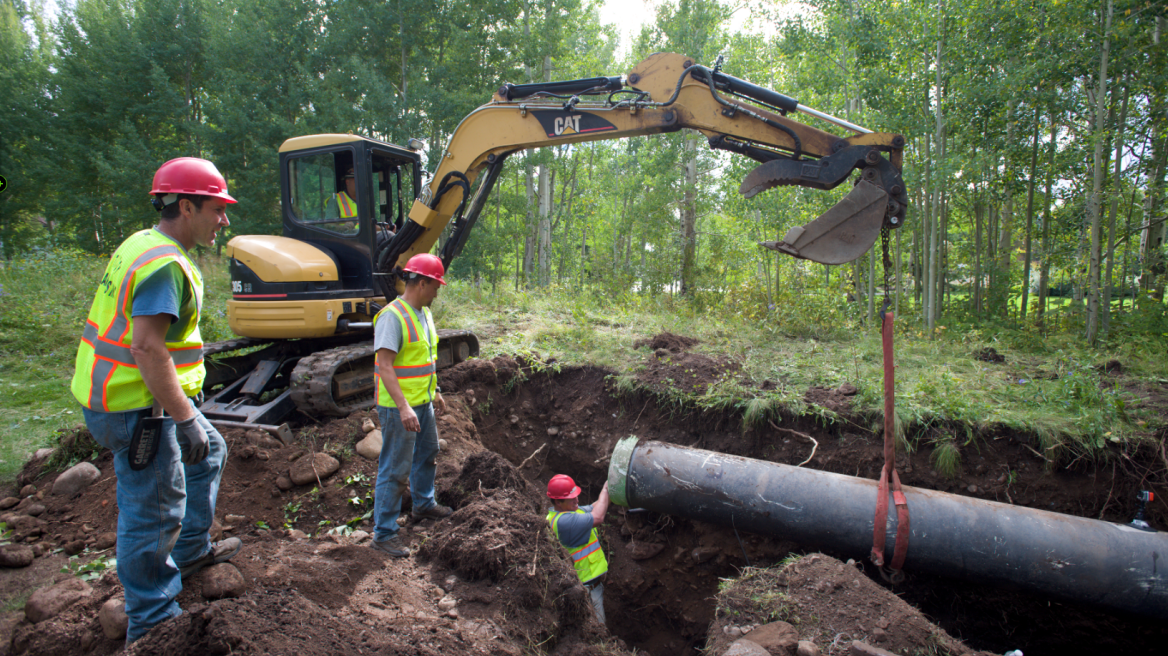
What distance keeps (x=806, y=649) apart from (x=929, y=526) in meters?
1.53

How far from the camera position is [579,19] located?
18594 millimetres

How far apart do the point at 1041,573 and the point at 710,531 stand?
7.31 feet

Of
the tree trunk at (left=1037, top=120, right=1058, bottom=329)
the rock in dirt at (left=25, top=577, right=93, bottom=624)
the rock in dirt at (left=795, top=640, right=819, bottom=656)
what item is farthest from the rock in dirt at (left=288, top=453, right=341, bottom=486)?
the tree trunk at (left=1037, top=120, right=1058, bottom=329)

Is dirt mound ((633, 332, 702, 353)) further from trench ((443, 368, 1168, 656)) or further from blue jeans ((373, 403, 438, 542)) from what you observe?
blue jeans ((373, 403, 438, 542))

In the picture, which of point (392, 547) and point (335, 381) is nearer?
point (392, 547)

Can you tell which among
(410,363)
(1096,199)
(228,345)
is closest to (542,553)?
(410,363)

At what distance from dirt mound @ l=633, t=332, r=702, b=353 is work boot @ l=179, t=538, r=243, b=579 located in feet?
14.6

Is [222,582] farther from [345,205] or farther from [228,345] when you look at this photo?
[345,205]

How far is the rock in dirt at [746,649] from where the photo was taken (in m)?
2.58

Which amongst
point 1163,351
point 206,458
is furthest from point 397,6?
point 1163,351

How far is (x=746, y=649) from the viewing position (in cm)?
262

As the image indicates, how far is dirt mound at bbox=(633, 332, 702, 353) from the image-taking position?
653 centimetres

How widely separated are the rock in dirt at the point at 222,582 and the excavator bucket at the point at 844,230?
3589 millimetres

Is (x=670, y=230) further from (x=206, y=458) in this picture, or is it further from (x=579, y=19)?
(x=206, y=458)
